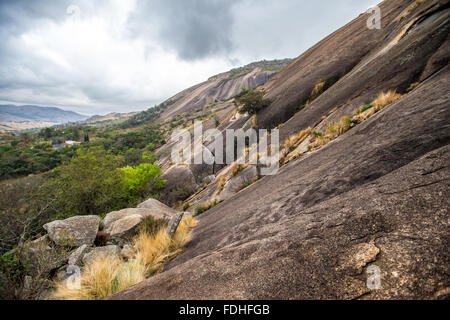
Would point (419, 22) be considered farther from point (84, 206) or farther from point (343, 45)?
point (84, 206)

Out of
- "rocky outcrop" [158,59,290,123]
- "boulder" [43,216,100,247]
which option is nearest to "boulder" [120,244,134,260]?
"boulder" [43,216,100,247]

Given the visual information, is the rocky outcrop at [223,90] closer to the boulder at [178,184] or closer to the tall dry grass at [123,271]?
the boulder at [178,184]

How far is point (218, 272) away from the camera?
76.7 inches

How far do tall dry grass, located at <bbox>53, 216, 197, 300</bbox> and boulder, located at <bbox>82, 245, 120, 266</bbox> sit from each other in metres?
0.92

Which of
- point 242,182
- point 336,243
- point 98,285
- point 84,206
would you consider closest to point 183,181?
point 84,206

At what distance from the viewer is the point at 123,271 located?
306 centimetres

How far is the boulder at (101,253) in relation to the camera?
4234mm

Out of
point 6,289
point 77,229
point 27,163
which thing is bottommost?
point 6,289

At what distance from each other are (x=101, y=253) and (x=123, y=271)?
190 cm

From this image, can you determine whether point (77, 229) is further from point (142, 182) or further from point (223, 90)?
point (223, 90)

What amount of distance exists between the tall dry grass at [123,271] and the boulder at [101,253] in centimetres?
92

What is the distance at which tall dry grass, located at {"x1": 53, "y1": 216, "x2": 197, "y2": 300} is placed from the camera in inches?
107

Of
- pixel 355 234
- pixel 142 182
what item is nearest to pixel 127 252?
pixel 355 234
